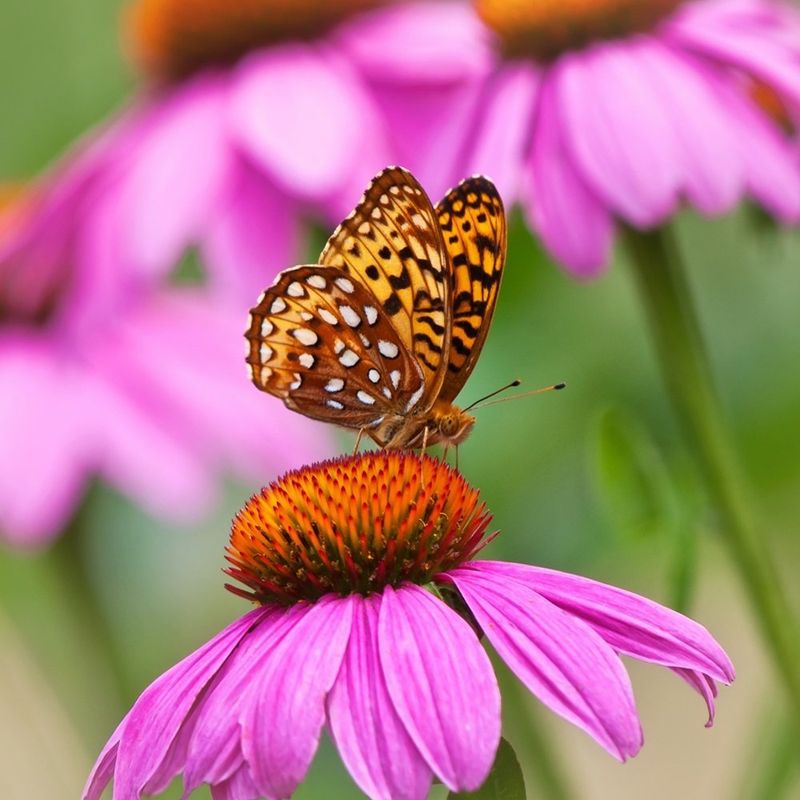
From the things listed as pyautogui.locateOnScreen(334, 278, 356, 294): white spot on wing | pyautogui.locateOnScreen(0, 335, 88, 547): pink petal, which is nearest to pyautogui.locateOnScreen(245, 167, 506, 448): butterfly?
pyautogui.locateOnScreen(334, 278, 356, 294): white spot on wing

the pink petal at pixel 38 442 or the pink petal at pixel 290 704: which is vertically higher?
the pink petal at pixel 38 442

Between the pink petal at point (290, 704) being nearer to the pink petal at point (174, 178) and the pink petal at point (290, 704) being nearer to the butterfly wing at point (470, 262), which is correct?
the butterfly wing at point (470, 262)

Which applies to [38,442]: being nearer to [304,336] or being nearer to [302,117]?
[302,117]

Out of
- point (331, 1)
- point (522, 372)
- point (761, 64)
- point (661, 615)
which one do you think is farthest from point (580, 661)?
point (331, 1)

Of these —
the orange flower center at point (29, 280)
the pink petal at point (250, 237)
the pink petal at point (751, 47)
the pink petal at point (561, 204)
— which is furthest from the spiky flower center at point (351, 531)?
the orange flower center at point (29, 280)

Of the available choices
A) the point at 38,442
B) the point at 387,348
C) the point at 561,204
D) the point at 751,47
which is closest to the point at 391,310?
the point at 387,348

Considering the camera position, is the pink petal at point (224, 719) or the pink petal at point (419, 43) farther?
the pink petal at point (419, 43)

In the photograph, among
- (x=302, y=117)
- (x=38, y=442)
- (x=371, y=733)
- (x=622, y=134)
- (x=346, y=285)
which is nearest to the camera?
(x=371, y=733)

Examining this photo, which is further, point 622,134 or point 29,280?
point 29,280
